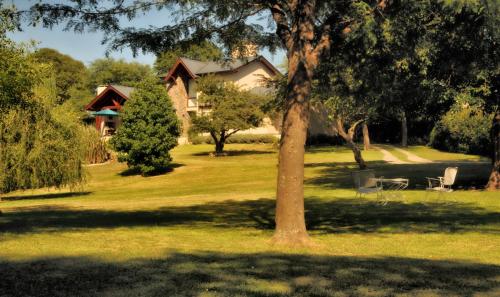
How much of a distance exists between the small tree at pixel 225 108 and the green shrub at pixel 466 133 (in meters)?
14.3

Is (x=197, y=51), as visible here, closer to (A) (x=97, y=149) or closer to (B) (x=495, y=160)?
(B) (x=495, y=160)

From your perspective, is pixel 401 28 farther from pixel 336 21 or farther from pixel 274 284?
pixel 274 284

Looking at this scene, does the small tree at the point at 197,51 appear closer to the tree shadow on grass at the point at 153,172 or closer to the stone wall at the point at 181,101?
the tree shadow on grass at the point at 153,172

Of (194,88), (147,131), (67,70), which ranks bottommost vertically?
(147,131)

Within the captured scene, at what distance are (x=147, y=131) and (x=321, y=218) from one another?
22.9 meters

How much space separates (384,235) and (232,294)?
6.22 metres

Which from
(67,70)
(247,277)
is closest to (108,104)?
(67,70)

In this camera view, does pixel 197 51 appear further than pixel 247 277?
Yes

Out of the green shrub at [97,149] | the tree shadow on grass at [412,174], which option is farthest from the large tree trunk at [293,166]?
the green shrub at [97,149]

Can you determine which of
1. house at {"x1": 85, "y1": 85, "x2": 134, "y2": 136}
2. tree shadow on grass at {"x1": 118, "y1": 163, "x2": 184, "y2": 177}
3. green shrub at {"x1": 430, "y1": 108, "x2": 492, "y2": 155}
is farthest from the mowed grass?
house at {"x1": 85, "y1": 85, "x2": 134, "y2": 136}

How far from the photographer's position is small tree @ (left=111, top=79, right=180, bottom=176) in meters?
34.8

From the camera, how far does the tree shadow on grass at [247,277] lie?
221 inches

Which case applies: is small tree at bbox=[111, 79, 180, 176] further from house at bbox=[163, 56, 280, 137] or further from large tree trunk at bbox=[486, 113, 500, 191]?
large tree trunk at bbox=[486, 113, 500, 191]

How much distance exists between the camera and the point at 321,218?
14094mm
